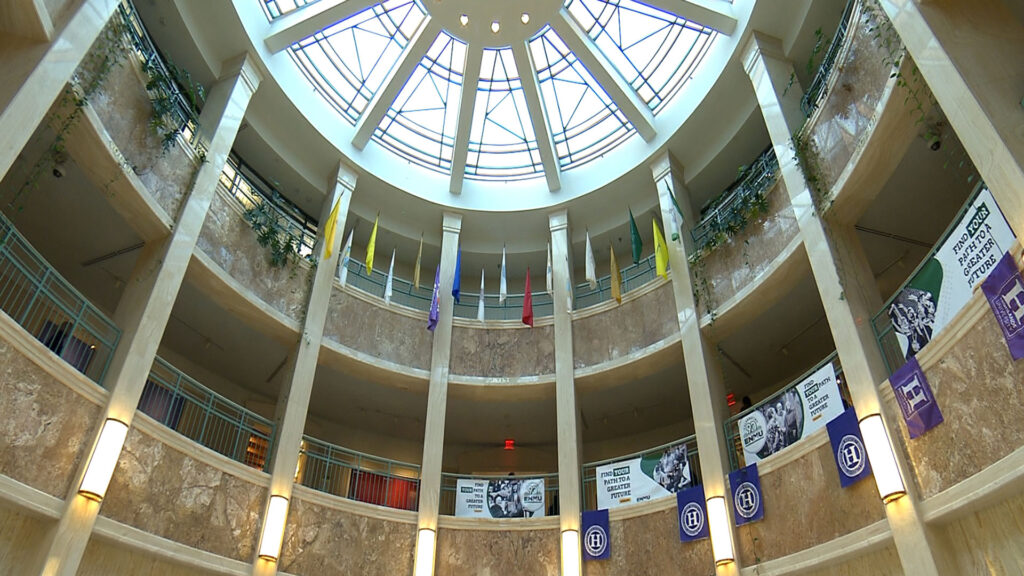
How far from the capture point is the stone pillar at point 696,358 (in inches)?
Result: 441

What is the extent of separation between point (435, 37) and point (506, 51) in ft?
7.66

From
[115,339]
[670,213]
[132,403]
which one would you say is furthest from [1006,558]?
[115,339]

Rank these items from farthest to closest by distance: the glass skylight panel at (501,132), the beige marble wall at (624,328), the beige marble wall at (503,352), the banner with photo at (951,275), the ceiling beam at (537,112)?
1. the glass skylight panel at (501,132)
2. the ceiling beam at (537,112)
3. the beige marble wall at (503,352)
4. the beige marble wall at (624,328)
5. the banner with photo at (951,275)

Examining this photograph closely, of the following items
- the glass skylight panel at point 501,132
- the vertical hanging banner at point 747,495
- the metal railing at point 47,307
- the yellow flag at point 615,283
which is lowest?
the vertical hanging banner at point 747,495

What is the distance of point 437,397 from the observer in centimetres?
1441

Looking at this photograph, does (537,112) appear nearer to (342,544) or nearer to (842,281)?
(842,281)

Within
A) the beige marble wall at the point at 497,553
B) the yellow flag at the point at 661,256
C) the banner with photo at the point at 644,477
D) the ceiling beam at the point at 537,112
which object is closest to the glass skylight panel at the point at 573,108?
the ceiling beam at the point at 537,112

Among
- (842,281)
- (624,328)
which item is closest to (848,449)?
(842,281)

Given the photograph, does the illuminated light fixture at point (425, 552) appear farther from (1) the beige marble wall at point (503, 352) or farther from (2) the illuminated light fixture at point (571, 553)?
(1) the beige marble wall at point (503, 352)

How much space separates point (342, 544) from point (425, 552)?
1.59 meters

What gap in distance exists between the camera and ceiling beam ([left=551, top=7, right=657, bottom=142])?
1480cm

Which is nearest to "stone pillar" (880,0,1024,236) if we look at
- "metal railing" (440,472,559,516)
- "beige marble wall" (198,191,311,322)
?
"metal railing" (440,472,559,516)

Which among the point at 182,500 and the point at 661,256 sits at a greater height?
the point at 661,256

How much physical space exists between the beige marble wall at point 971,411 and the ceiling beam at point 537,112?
10.8 meters
